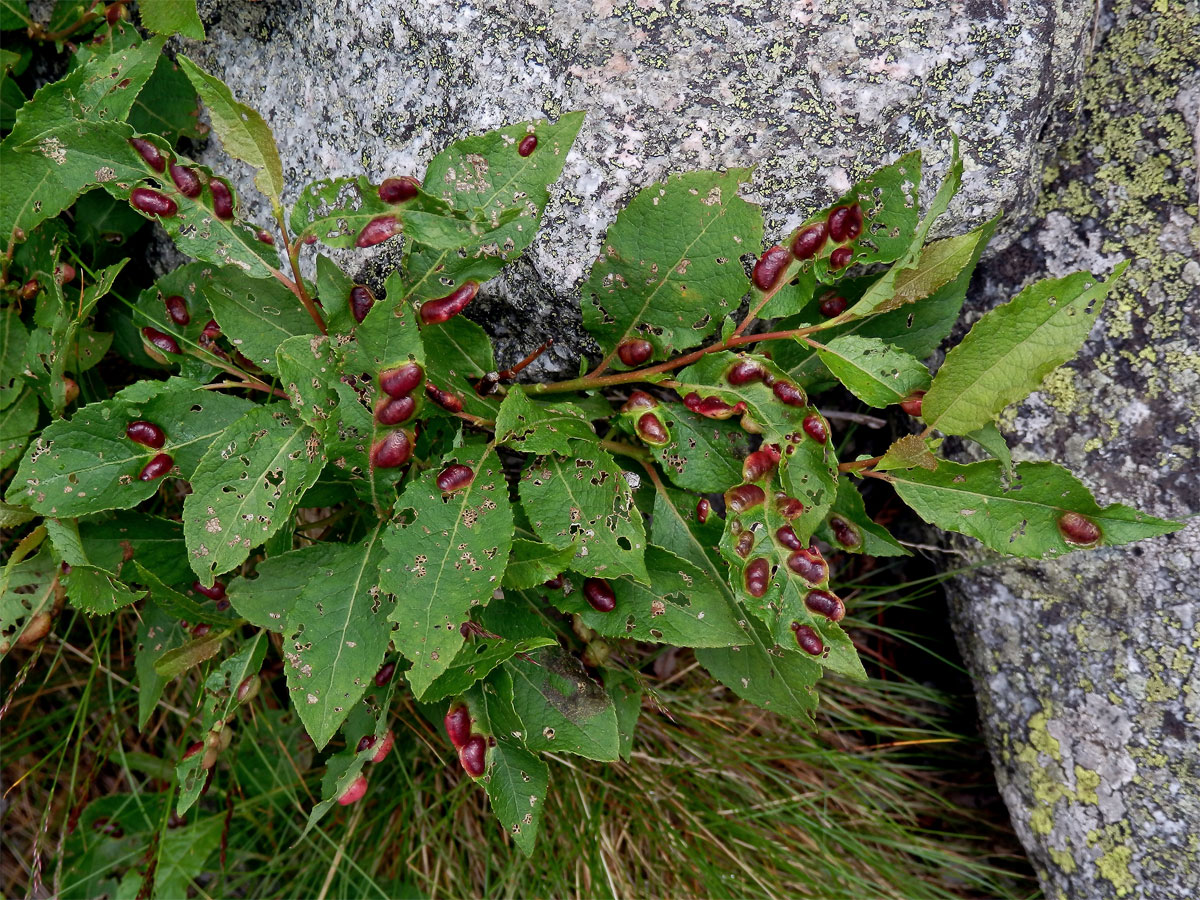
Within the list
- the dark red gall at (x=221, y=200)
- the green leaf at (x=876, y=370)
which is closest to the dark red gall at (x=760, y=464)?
the green leaf at (x=876, y=370)

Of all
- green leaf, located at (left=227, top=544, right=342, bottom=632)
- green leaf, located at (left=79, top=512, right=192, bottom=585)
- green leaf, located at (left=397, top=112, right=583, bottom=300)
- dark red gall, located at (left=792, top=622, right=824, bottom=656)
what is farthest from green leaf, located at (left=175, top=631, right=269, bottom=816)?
dark red gall, located at (left=792, top=622, right=824, bottom=656)

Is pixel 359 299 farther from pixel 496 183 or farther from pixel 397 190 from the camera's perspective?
pixel 496 183

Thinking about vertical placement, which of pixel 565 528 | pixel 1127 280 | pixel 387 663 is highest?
pixel 1127 280

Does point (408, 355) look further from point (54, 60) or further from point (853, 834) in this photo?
point (853, 834)

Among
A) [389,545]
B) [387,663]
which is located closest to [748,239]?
[389,545]

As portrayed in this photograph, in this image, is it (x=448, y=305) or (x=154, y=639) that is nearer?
(x=448, y=305)

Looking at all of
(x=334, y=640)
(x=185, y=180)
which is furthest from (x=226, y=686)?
(x=185, y=180)
